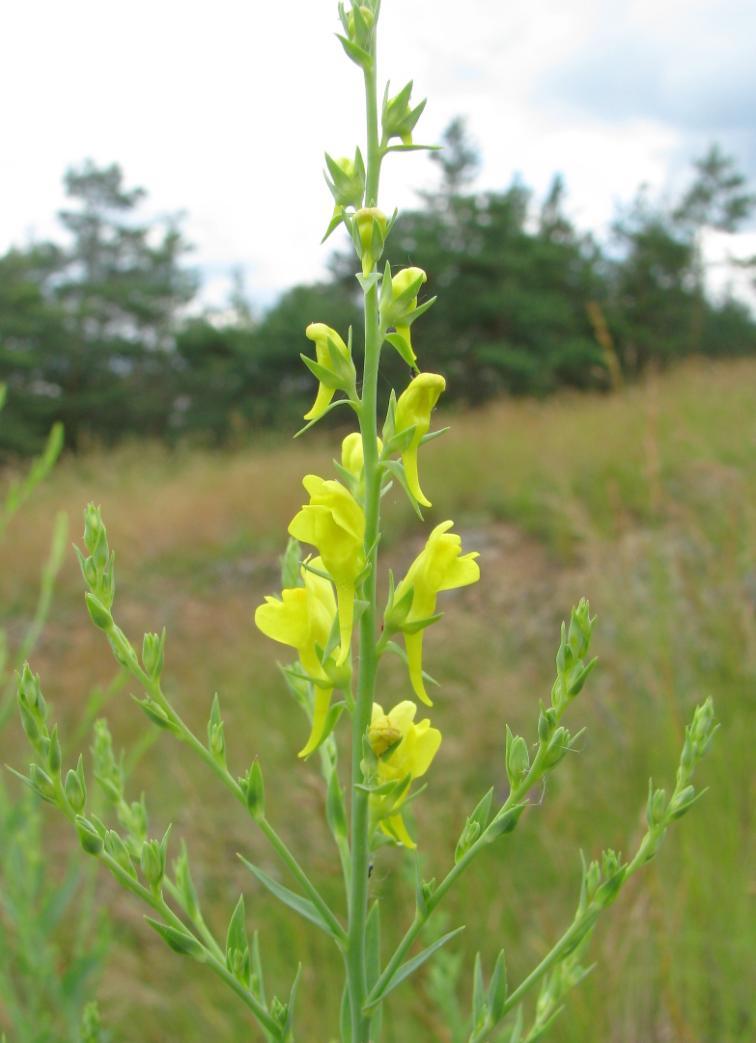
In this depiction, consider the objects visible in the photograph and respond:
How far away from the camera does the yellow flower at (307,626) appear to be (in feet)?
3.42

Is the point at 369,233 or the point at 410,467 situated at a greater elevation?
the point at 369,233

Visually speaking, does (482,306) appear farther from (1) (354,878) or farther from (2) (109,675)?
(1) (354,878)

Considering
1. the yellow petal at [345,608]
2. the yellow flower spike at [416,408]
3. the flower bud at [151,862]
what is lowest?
the flower bud at [151,862]

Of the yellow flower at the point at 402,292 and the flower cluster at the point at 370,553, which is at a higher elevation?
the yellow flower at the point at 402,292

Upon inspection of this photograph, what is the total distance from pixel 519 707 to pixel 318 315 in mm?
17466

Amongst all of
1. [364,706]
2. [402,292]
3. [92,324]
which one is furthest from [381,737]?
[92,324]

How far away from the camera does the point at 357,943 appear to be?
3.28ft

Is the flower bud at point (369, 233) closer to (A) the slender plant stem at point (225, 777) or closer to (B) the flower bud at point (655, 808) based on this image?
(A) the slender plant stem at point (225, 777)

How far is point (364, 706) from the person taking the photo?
0.99 metres

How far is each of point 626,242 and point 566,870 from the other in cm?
2484

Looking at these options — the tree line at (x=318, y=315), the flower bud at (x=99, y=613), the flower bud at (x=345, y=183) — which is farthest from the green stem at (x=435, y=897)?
the tree line at (x=318, y=315)

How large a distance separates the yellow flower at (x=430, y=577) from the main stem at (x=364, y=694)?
2.6 inches

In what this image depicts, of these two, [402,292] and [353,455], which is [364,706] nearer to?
[353,455]

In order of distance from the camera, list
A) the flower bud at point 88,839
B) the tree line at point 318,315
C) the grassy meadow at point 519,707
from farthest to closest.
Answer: the tree line at point 318,315 → the grassy meadow at point 519,707 → the flower bud at point 88,839
